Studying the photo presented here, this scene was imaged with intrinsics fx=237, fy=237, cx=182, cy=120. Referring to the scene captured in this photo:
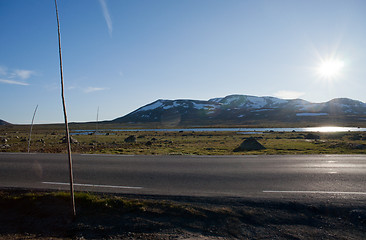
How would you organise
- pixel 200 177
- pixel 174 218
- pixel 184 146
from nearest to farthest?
1. pixel 174 218
2. pixel 200 177
3. pixel 184 146

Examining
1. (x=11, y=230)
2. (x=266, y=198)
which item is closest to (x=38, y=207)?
(x=11, y=230)

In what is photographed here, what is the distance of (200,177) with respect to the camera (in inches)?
356

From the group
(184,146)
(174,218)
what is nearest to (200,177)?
(174,218)

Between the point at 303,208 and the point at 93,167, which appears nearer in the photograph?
the point at 303,208

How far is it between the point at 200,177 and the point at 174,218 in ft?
12.0

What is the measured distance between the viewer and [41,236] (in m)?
4.96

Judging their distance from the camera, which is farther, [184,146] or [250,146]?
[184,146]

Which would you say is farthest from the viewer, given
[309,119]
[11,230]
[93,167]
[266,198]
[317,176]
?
[309,119]

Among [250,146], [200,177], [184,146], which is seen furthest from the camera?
[184,146]

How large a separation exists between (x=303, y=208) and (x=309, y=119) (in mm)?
192053

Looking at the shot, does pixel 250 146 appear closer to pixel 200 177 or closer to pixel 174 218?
pixel 200 177

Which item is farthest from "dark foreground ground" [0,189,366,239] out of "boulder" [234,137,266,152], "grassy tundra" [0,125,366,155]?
"boulder" [234,137,266,152]

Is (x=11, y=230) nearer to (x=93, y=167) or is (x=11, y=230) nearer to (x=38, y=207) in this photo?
(x=38, y=207)

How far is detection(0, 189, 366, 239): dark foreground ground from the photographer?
4.96 metres
